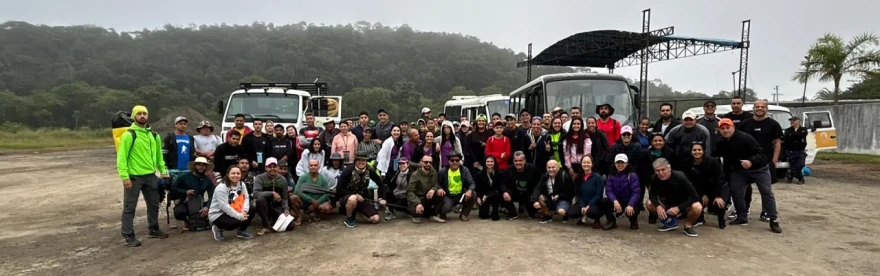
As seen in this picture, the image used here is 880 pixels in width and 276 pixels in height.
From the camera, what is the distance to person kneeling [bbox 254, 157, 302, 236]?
282 inches

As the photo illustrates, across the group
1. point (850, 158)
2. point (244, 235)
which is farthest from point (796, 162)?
point (244, 235)

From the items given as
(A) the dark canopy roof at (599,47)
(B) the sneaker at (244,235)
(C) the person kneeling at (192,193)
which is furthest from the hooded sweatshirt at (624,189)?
(A) the dark canopy roof at (599,47)

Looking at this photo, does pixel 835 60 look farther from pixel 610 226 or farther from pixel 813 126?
pixel 610 226

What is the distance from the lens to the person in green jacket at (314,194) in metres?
7.68

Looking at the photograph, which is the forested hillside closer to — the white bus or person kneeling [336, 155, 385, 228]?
the white bus

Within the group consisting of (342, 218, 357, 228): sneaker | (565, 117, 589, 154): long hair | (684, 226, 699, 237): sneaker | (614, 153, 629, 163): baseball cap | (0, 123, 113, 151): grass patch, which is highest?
(565, 117, 589, 154): long hair

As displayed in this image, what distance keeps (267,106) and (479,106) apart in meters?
9.50

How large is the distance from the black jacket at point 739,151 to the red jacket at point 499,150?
9.35 ft

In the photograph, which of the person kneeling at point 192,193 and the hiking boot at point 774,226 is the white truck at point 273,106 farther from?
the hiking boot at point 774,226

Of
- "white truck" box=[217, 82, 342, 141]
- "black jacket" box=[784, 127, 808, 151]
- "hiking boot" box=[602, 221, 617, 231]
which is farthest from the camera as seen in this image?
"white truck" box=[217, 82, 342, 141]

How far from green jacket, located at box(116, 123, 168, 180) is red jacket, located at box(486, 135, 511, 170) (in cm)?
448

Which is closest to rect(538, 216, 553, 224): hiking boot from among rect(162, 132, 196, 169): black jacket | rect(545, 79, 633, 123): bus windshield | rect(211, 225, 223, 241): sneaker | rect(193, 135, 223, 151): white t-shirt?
rect(211, 225, 223, 241): sneaker

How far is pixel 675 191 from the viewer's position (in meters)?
6.77

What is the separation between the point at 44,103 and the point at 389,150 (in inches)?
2285
